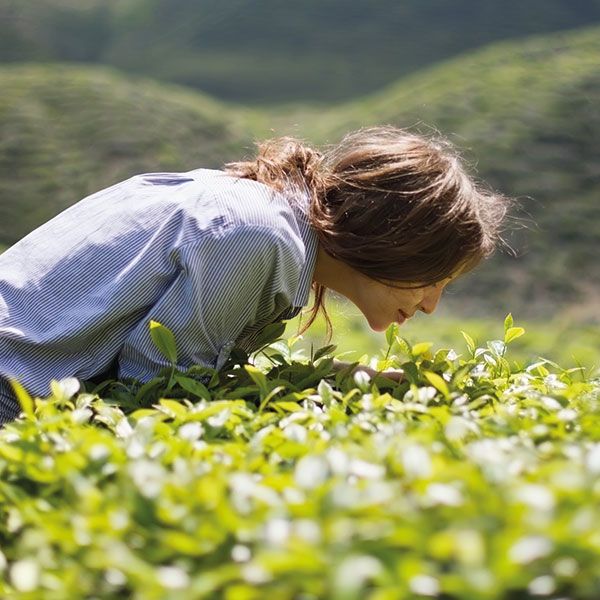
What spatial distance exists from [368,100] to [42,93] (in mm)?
4265

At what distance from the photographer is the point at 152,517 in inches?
42.9

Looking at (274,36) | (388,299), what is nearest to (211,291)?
(388,299)

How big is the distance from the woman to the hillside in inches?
459

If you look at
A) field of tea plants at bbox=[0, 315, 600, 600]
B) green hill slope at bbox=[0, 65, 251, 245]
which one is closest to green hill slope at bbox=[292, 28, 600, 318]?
green hill slope at bbox=[0, 65, 251, 245]

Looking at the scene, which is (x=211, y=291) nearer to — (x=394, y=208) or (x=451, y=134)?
(x=394, y=208)

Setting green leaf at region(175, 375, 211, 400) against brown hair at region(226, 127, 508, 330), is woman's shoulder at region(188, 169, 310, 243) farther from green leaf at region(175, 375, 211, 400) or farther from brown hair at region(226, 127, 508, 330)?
green leaf at region(175, 375, 211, 400)

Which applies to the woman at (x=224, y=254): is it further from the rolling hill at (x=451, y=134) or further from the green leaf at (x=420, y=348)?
the rolling hill at (x=451, y=134)

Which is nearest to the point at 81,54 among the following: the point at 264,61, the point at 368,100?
the point at 264,61

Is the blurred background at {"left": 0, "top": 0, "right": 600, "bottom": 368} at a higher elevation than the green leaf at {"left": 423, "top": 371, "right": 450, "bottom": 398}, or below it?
below

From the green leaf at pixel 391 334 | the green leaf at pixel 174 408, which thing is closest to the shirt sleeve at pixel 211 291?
the green leaf at pixel 391 334

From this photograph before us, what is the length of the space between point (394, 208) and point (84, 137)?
9.44 m

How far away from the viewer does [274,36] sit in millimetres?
15992

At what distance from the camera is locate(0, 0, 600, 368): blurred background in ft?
28.8

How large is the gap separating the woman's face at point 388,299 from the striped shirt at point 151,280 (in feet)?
0.62
